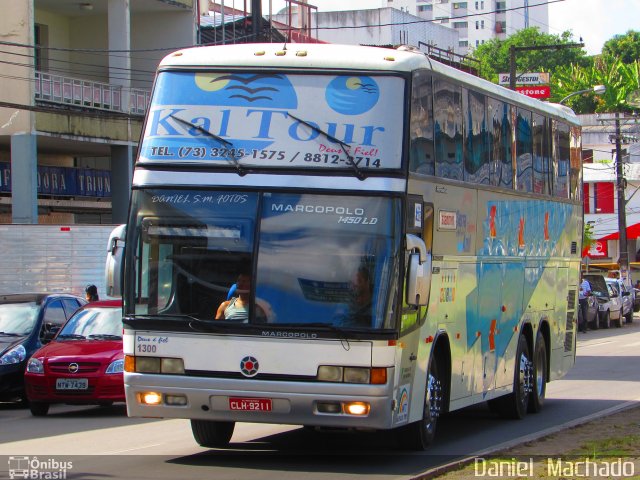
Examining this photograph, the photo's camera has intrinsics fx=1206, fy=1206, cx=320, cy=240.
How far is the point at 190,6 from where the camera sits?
38.3 meters

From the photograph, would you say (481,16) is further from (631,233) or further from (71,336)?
(71,336)

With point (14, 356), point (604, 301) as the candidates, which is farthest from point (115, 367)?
point (604, 301)

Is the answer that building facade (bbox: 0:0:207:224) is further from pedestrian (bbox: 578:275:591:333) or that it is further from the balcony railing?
pedestrian (bbox: 578:275:591:333)

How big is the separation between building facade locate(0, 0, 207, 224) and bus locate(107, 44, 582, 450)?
19.1 meters

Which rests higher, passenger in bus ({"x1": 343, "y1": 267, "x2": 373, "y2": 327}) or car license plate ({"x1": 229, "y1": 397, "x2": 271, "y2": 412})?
passenger in bus ({"x1": 343, "y1": 267, "x2": 373, "y2": 327})

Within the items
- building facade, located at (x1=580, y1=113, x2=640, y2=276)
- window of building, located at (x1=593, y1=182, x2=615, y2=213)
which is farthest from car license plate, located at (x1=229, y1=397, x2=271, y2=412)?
window of building, located at (x1=593, y1=182, x2=615, y2=213)

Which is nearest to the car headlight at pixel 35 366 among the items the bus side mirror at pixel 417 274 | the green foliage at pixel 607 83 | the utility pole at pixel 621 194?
the bus side mirror at pixel 417 274

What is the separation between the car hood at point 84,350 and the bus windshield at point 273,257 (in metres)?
6.05

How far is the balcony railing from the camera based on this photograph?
3306cm

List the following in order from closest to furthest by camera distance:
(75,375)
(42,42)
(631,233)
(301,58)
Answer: (301,58), (75,375), (42,42), (631,233)

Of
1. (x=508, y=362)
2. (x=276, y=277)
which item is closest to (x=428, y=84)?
(x=276, y=277)

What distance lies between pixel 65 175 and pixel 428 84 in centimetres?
2659

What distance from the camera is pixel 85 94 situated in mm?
34938

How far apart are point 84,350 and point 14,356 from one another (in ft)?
5.25
